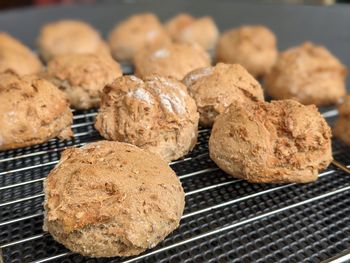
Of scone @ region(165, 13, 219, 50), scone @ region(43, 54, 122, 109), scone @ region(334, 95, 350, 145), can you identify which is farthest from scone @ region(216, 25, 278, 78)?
scone @ region(43, 54, 122, 109)

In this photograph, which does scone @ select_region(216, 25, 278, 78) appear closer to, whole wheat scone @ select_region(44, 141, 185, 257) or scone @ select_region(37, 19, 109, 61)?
scone @ select_region(37, 19, 109, 61)

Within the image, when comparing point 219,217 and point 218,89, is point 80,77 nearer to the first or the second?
point 218,89

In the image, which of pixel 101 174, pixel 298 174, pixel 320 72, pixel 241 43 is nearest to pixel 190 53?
pixel 241 43

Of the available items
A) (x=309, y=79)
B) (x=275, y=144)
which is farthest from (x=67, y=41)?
(x=275, y=144)

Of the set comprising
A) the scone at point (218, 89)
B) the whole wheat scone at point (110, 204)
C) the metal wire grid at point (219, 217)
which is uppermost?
the scone at point (218, 89)

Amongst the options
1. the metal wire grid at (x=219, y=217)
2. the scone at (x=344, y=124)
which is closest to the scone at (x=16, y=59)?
the metal wire grid at (x=219, y=217)

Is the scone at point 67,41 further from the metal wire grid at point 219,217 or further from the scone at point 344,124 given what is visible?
the scone at point 344,124
